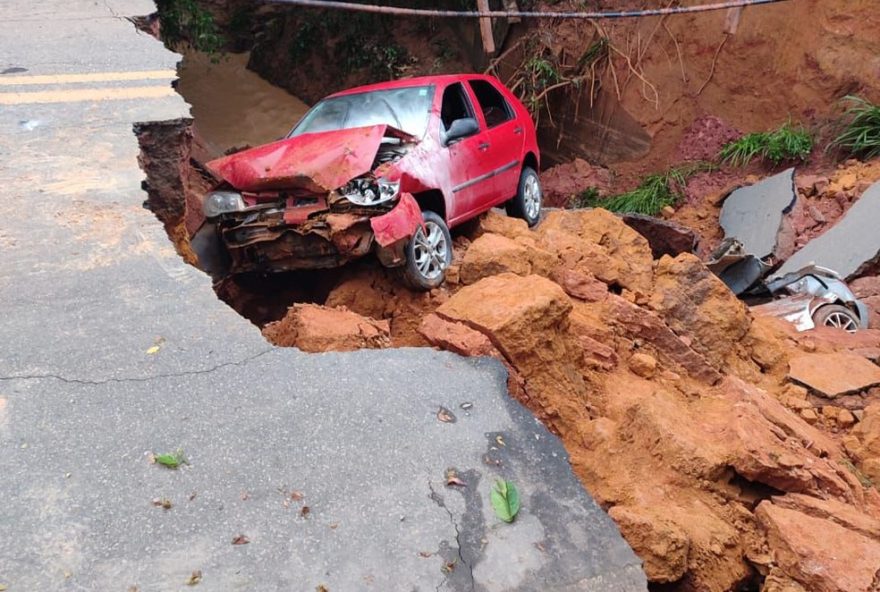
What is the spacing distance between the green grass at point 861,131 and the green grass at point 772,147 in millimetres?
397

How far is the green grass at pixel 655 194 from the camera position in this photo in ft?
38.0

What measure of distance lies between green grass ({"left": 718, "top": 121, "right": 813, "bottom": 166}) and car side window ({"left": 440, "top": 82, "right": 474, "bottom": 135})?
17.2 ft

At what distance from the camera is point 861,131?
1045 centimetres

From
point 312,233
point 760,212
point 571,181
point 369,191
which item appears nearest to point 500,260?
point 369,191

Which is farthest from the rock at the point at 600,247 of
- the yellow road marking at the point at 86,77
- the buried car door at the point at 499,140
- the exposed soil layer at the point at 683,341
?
the yellow road marking at the point at 86,77

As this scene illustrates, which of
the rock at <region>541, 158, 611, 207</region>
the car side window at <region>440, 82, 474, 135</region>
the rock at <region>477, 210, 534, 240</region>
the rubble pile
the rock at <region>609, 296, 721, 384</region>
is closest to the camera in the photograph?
the rubble pile

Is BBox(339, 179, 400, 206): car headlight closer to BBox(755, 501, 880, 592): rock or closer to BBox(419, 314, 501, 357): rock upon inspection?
BBox(419, 314, 501, 357): rock

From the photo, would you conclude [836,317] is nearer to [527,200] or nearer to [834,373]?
[834,373]

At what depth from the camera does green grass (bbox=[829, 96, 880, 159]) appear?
10.3 m

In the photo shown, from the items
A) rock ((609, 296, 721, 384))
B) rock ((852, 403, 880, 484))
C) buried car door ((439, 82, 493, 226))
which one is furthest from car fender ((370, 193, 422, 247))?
rock ((852, 403, 880, 484))

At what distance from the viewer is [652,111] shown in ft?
41.8

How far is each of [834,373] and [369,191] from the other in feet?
12.2

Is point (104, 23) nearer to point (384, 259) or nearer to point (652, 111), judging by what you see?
point (384, 259)

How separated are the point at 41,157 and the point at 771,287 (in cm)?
726
